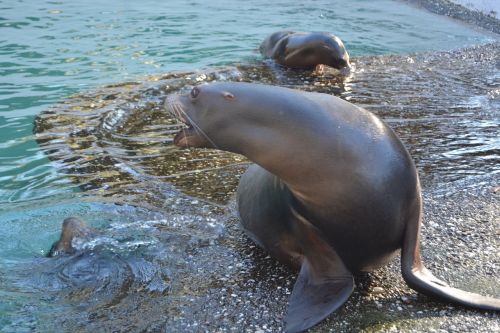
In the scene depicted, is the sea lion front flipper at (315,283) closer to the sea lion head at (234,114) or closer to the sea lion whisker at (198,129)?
the sea lion head at (234,114)

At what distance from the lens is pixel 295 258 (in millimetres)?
3209

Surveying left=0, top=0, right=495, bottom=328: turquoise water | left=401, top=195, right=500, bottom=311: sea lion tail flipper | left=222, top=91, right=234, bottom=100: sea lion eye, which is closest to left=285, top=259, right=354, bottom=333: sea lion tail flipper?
left=401, top=195, right=500, bottom=311: sea lion tail flipper

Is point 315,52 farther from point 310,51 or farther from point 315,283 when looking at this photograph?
point 315,283

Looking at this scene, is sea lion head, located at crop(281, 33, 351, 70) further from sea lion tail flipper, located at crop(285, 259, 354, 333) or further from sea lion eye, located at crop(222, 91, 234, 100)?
sea lion tail flipper, located at crop(285, 259, 354, 333)

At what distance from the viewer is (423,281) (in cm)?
281

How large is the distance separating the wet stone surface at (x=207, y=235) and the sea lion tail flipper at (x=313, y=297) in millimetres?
58

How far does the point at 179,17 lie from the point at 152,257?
899 centimetres

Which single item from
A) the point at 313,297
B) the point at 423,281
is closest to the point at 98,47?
the point at 313,297

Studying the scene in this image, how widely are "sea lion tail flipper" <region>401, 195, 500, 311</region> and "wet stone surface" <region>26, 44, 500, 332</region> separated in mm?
53

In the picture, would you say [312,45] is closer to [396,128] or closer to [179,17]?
[396,128]

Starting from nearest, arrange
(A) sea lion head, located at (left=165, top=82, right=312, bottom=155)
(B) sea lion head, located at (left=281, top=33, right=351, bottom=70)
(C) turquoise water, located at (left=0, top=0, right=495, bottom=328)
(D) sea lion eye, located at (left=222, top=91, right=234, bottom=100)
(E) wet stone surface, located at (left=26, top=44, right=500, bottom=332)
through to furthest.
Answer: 1. (E) wet stone surface, located at (left=26, top=44, right=500, bottom=332)
2. (A) sea lion head, located at (left=165, top=82, right=312, bottom=155)
3. (D) sea lion eye, located at (left=222, top=91, right=234, bottom=100)
4. (C) turquoise water, located at (left=0, top=0, right=495, bottom=328)
5. (B) sea lion head, located at (left=281, top=33, right=351, bottom=70)

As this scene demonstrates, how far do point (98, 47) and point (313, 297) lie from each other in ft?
24.6

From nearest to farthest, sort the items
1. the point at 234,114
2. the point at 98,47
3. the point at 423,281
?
the point at 423,281, the point at 234,114, the point at 98,47

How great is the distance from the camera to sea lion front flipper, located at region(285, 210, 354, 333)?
2750 mm
